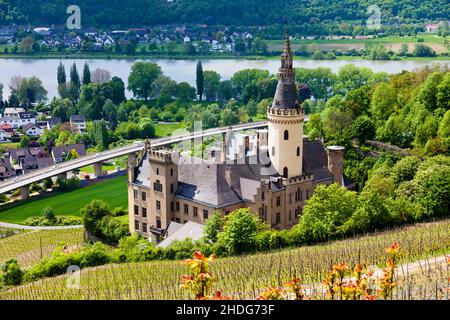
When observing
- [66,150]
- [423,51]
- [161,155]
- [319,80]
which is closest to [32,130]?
[66,150]

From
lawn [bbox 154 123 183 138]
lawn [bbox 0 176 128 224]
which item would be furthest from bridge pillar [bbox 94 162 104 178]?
lawn [bbox 154 123 183 138]

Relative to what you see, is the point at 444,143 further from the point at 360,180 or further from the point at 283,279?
the point at 283,279

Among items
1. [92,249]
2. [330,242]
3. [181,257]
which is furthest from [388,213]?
[92,249]

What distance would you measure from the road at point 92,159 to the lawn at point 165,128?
248 inches

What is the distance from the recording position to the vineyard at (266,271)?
27.1 metres

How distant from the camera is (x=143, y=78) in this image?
4294 inches

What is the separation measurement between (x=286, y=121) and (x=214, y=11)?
125250 mm

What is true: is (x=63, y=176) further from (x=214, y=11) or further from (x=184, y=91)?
(x=214, y=11)

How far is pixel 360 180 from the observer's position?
50.2 m

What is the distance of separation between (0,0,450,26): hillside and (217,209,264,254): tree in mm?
95290

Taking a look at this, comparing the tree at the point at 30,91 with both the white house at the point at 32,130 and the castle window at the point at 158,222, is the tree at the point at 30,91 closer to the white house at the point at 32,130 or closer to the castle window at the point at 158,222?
the white house at the point at 32,130

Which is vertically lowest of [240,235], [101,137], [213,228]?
[101,137]

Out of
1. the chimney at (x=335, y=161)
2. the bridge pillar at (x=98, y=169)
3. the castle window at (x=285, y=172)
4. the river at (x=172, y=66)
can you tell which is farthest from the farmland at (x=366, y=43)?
the castle window at (x=285, y=172)
